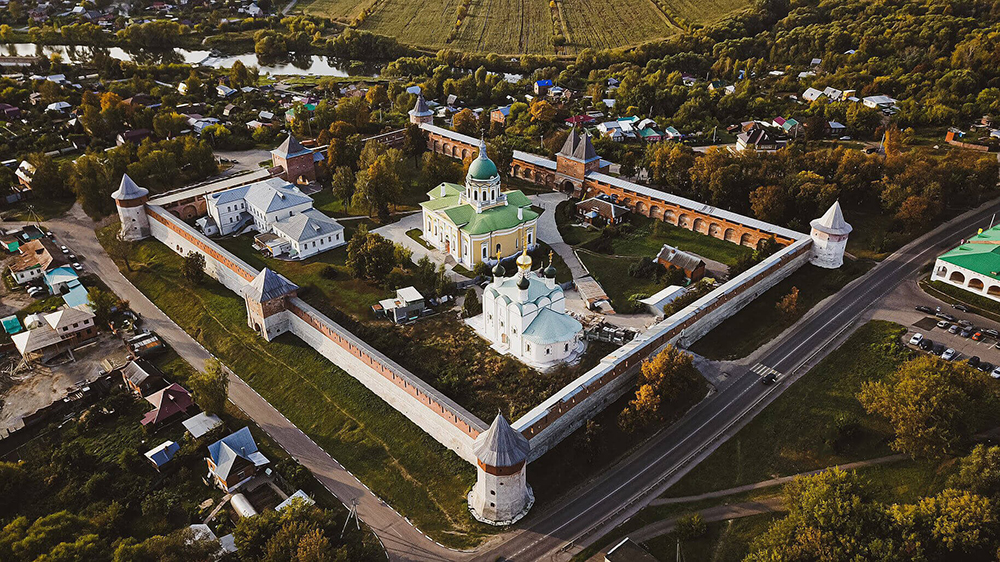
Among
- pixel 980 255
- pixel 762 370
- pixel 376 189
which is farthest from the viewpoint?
pixel 376 189

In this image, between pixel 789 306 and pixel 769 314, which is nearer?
pixel 789 306

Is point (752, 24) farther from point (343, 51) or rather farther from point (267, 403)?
point (267, 403)

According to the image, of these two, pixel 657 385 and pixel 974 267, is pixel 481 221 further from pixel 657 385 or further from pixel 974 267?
pixel 974 267

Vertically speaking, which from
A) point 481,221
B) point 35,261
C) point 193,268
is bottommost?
point 35,261

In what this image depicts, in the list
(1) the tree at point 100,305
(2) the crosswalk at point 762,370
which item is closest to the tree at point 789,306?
(2) the crosswalk at point 762,370

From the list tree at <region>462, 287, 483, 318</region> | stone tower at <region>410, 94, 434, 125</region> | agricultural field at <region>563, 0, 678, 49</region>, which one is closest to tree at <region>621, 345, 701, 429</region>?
tree at <region>462, 287, 483, 318</region>

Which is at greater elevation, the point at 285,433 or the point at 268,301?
the point at 268,301

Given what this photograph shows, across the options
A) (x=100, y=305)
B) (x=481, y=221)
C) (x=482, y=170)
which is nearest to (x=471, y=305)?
(x=481, y=221)

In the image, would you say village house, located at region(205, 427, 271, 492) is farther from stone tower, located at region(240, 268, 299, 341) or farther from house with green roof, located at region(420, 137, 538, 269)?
house with green roof, located at region(420, 137, 538, 269)
